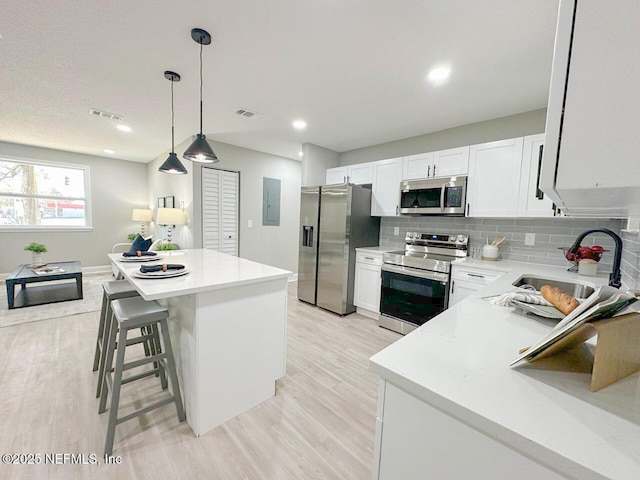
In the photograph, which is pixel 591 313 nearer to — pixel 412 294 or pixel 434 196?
pixel 412 294

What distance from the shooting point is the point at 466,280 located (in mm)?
2555

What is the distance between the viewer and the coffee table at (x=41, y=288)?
3.40 m

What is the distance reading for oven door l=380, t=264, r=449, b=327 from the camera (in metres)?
2.71

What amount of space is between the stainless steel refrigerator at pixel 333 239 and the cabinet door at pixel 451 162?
0.93 meters

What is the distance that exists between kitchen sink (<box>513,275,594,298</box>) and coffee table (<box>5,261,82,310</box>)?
5.38m

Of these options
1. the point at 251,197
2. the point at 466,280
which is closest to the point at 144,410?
the point at 466,280

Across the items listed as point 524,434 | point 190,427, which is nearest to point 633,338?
point 524,434

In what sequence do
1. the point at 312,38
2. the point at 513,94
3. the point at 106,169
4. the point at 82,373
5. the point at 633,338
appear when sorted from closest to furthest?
the point at 633,338
the point at 312,38
the point at 82,373
the point at 513,94
the point at 106,169

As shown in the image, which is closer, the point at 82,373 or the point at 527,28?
the point at 527,28

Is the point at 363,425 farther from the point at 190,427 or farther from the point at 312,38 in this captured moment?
the point at 312,38

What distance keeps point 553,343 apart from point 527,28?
2017 mm

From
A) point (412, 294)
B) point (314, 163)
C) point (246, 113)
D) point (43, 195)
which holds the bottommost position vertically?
point (412, 294)

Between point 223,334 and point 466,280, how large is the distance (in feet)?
7.38

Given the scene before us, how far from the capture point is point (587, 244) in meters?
2.51
